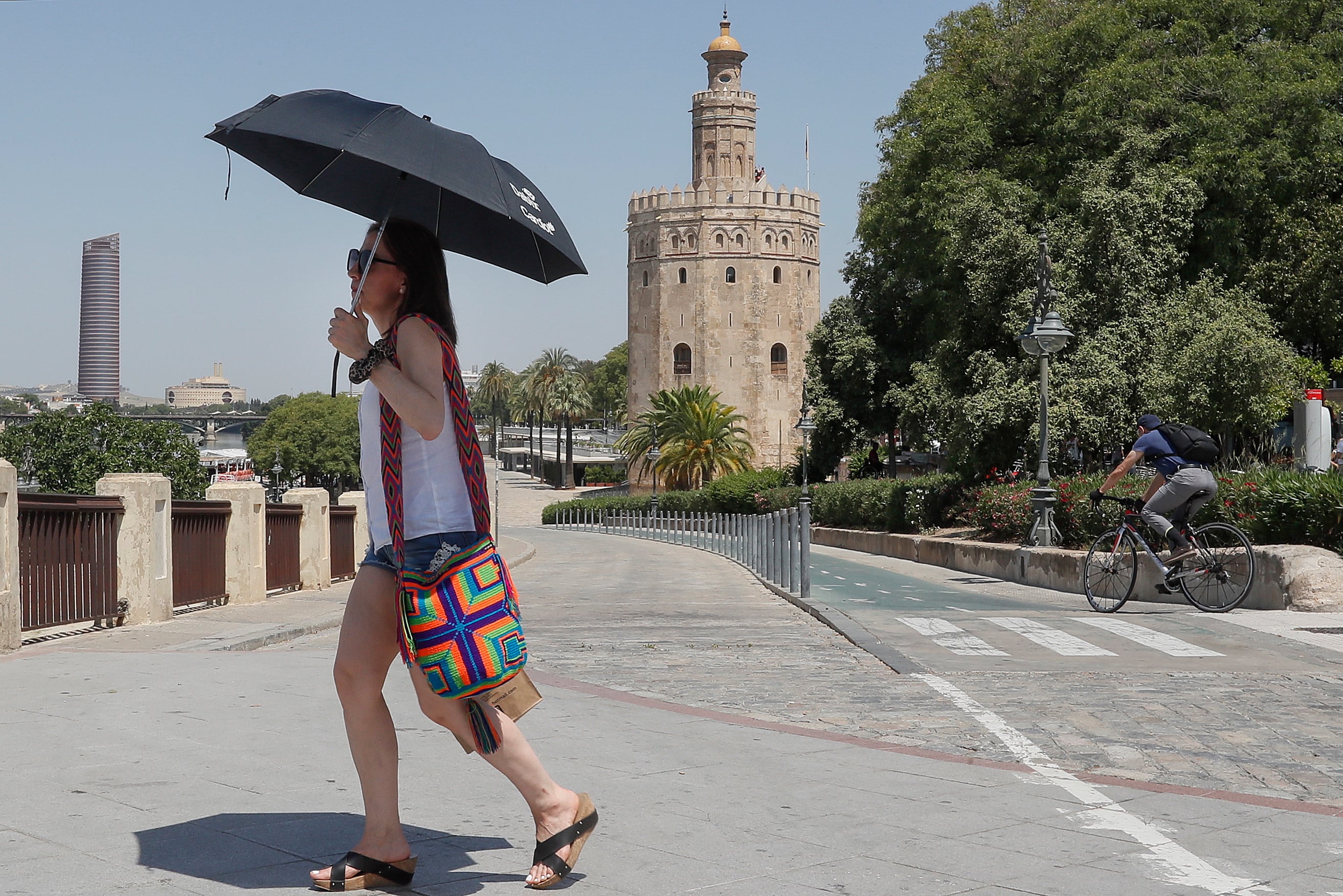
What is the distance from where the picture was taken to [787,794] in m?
5.38

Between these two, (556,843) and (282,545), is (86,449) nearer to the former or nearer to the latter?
(282,545)

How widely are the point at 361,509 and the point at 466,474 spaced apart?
63.2 feet

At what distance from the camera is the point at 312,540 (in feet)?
61.9

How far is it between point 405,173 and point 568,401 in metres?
115

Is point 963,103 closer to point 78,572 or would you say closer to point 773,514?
point 773,514

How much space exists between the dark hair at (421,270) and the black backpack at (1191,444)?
9693 millimetres

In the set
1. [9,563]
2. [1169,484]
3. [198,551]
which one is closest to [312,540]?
[198,551]

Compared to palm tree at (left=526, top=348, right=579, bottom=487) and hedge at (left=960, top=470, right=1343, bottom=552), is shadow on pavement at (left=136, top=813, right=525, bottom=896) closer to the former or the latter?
hedge at (left=960, top=470, right=1343, bottom=552)

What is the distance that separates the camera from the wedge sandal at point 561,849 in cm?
401

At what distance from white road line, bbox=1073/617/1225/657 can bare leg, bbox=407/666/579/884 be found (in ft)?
22.5

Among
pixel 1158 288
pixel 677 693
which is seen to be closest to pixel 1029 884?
pixel 677 693

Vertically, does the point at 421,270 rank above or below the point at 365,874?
Result: above

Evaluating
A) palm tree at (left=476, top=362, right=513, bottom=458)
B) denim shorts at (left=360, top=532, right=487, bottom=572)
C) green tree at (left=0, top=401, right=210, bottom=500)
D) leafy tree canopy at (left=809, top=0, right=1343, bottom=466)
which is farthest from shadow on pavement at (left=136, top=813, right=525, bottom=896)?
palm tree at (left=476, top=362, right=513, bottom=458)

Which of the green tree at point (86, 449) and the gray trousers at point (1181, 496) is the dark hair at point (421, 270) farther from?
the green tree at point (86, 449)
